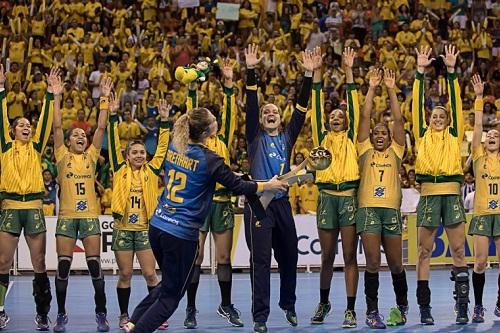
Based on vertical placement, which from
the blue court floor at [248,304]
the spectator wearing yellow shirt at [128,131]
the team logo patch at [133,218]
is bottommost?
the blue court floor at [248,304]

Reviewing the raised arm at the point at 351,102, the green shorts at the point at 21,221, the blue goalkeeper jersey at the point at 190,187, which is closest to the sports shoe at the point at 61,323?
the green shorts at the point at 21,221

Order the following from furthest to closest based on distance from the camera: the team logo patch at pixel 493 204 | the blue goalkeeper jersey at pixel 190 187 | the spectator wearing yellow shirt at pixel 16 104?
1. the spectator wearing yellow shirt at pixel 16 104
2. the team logo patch at pixel 493 204
3. the blue goalkeeper jersey at pixel 190 187

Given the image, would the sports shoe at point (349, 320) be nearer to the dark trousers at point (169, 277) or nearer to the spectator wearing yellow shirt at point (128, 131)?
the dark trousers at point (169, 277)

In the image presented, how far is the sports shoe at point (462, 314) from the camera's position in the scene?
1239 cm

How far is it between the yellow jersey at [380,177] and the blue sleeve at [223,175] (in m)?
2.90

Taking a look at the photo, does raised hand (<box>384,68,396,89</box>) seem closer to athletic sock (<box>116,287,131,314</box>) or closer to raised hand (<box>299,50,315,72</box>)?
raised hand (<box>299,50,315,72</box>)

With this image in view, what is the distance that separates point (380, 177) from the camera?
12.4 meters

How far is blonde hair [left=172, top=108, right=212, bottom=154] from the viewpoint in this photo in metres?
9.84

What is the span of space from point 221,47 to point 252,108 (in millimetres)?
15607

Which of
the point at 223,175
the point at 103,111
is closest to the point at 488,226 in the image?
the point at 223,175

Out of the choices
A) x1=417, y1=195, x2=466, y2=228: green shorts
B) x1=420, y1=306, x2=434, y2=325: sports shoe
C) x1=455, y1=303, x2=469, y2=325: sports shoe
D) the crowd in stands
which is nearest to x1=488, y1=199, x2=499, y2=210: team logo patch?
x1=417, y1=195, x2=466, y2=228: green shorts

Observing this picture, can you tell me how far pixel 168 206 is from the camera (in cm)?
977

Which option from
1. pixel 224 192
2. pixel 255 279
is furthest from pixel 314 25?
pixel 255 279

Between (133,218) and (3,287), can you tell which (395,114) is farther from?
(3,287)
